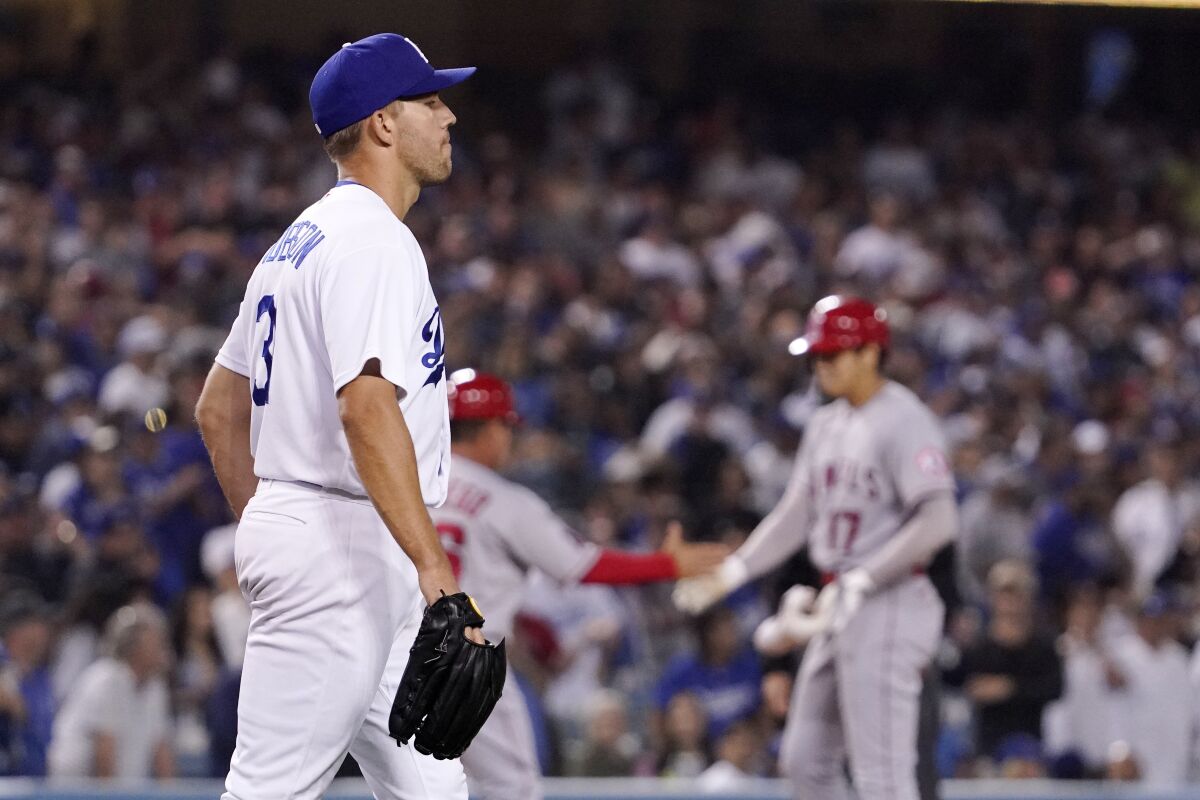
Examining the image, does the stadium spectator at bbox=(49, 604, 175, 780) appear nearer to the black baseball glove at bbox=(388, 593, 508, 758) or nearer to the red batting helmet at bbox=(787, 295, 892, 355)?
the red batting helmet at bbox=(787, 295, 892, 355)

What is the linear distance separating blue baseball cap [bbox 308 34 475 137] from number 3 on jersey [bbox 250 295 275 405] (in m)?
0.32

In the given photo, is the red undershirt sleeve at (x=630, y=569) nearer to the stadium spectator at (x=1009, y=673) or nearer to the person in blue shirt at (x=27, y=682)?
the person in blue shirt at (x=27, y=682)

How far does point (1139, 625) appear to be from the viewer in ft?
28.3

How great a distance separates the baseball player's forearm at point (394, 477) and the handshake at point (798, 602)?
2.27 m

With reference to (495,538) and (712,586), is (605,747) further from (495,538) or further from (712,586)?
(495,538)

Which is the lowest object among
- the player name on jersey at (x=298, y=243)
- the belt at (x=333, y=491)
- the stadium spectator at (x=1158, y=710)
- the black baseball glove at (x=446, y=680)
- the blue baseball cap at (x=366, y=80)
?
the stadium spectator at (x=1158, y=710)

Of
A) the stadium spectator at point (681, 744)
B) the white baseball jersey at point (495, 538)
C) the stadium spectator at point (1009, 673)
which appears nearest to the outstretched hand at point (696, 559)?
the white baseball jersey at point (495, 538)

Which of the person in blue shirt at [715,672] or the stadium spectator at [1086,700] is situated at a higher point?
the person in blue shirt at [715,672]

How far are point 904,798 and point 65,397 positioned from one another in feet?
20.0

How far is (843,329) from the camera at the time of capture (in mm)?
4996

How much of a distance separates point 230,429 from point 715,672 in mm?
5219

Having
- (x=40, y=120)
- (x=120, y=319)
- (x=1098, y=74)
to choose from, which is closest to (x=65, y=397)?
(x=120, y=319)

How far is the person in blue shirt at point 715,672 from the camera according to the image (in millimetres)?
7910

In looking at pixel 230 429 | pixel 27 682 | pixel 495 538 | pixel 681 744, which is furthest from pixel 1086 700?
pixel 230 429
